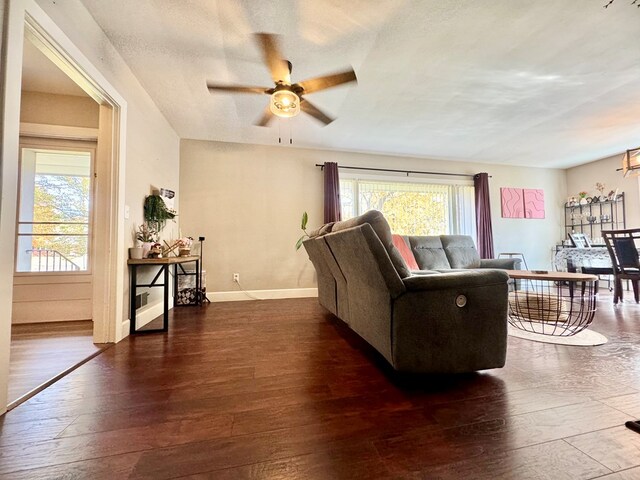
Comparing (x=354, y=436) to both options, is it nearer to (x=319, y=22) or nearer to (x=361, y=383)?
(x=361, y=383)

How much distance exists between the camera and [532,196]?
18.0ft

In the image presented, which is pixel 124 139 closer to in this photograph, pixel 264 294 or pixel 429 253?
pixel 264 294

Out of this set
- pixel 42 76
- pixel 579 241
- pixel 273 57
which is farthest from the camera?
pixel 579 241

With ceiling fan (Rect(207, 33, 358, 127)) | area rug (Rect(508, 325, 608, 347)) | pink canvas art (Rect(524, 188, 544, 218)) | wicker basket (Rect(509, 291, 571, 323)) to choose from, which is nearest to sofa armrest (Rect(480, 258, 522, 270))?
wicker basket (Rect(509, 291, 571, 323))

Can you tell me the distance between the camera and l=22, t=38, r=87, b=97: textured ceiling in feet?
7.44

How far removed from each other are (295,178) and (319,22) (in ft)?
8.50

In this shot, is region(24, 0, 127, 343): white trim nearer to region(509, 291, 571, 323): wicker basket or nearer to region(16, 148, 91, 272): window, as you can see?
region(16, 148, 91, 272): window

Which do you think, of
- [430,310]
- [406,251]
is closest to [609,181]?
[406,251]

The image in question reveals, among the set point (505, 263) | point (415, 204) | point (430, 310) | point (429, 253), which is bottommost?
point (430, 310)

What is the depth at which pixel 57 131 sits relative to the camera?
2707 millimetres

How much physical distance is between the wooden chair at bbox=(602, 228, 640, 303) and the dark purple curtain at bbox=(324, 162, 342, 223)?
362cm

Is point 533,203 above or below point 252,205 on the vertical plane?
above

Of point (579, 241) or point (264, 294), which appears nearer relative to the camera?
point (264, 294)

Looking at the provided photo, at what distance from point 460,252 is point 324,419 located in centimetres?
380
